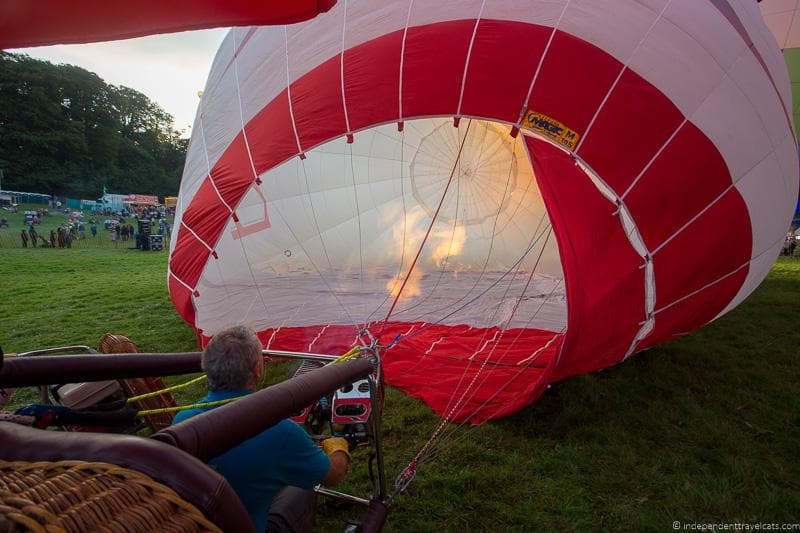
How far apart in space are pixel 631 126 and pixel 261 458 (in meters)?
2.34

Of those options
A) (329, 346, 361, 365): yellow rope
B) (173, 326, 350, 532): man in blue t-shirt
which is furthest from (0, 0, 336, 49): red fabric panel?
(329, 346, 361, 365): yellow rope

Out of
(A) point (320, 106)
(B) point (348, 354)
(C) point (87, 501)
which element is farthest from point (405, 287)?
(C) point (87, 501)

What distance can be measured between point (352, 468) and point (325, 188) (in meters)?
3.30

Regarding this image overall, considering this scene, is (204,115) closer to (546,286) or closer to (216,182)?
(216,182)

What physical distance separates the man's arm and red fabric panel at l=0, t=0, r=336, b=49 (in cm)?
116

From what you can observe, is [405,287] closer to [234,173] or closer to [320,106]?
[234,173]

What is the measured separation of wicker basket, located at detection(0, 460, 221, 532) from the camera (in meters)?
0.45

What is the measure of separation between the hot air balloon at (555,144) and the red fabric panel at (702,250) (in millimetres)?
12

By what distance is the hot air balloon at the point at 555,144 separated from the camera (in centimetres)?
250

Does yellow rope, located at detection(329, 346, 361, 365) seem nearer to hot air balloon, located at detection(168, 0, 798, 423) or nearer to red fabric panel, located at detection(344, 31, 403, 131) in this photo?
hot air balloon, located at detection(168, 0, 798, 423)

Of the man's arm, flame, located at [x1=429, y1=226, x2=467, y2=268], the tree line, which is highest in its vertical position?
the tree line

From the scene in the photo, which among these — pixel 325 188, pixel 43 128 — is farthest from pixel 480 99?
pixel 43 128

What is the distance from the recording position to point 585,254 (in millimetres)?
2518

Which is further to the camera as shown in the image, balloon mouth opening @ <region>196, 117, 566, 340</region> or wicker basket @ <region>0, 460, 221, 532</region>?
balloon mouth opening @ <region>196, 117, 566, 340</region>
